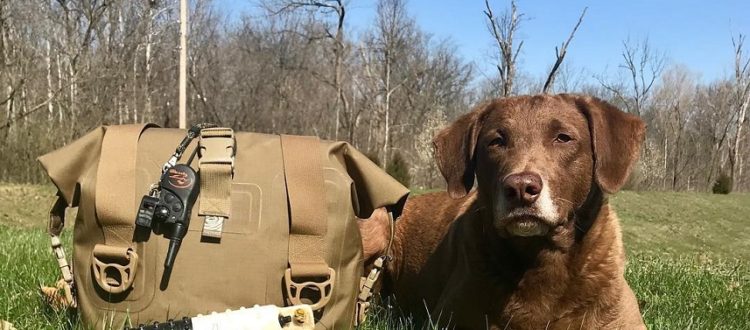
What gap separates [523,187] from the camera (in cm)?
284

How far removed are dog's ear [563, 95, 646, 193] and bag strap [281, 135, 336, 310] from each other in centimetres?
141

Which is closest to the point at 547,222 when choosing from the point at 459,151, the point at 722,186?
the point at 459,151

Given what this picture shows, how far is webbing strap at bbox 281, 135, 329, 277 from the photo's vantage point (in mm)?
2732

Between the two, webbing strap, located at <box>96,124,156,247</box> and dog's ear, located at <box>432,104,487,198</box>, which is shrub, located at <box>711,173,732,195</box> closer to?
dog's ear, located at <box>432,104,487,198</box>

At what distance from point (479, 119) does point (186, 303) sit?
1.89m

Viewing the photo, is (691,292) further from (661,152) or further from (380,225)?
(661,152)

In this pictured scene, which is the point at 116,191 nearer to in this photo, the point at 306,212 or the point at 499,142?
the point at 306,212

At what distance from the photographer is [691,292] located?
4914mm

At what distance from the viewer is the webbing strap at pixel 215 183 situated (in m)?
2.69

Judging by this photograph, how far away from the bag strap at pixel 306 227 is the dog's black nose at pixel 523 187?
805 mm

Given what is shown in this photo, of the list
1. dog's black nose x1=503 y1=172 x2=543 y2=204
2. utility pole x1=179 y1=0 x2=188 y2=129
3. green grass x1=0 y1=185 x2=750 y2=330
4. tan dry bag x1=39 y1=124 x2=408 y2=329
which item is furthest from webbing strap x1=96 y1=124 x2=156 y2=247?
utility pole x1=179 y1=0 x2=188 y2=129

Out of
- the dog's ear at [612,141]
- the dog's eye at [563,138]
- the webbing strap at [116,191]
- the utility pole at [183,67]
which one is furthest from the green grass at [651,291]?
the utility pole at [183,67]

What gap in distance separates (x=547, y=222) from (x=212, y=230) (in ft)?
4.87

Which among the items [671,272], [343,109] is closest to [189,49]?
[343,109]
